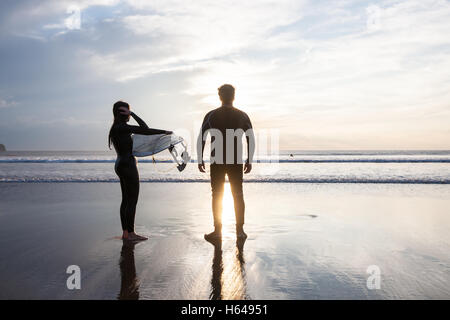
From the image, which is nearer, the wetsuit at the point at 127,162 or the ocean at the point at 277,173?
the wetsuit at the point at 127,162

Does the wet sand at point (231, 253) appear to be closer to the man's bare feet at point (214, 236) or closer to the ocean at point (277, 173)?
the man's bare feet at point (214, 236)

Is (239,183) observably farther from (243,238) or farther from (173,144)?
(173,144)

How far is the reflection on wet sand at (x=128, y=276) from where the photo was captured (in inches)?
110

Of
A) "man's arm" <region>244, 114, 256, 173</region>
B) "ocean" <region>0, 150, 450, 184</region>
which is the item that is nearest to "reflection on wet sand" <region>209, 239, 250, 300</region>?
"man's arm" <region>244, 114, 256, 173</region>

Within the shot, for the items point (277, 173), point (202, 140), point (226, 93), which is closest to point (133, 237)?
point (202, 140)

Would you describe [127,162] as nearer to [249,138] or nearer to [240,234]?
[249,138]

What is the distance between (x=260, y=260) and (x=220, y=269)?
0.62 m

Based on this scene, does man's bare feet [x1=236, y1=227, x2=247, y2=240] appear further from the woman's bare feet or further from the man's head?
the man's head

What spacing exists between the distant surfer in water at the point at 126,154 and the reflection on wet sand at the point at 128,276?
1.67 ft

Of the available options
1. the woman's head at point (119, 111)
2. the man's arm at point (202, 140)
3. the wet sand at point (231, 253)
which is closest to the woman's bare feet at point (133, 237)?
the wet sand at point (231, 253)

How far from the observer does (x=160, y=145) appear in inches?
204

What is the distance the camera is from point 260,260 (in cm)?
376
